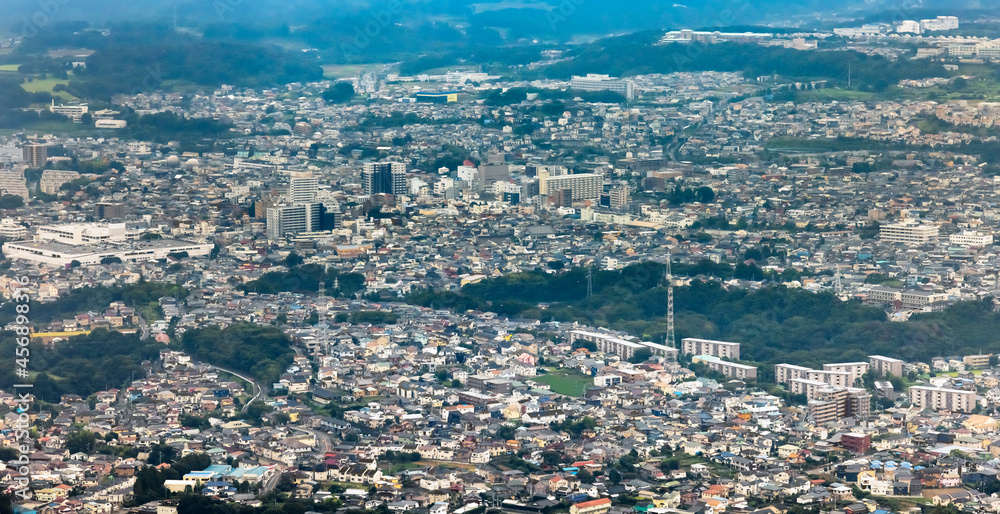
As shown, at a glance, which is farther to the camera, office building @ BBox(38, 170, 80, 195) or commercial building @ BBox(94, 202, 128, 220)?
office building @ BBox(38, 170, 80, 195)

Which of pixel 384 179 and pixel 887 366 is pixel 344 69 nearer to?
pixel 384 179

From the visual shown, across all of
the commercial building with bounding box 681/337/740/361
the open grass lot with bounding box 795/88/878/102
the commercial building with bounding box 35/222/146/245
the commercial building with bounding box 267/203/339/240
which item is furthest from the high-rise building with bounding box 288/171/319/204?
the open grass lot with bounding box 795/88/878/102

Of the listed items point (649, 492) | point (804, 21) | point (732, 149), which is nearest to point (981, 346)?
point (649, 492)

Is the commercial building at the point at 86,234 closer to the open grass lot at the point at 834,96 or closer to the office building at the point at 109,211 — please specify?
the office building at the point at 109,211

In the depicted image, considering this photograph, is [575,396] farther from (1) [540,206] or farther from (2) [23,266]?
(1) [540,206]

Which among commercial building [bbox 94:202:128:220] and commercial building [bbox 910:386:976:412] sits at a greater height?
commercial building [bbox 94:202:128:220]

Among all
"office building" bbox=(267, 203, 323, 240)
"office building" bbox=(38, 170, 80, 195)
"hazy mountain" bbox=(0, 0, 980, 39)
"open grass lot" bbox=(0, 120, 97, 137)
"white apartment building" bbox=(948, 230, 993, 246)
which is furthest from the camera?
"hazy mountain" bbox=(0, 0, 980, 39)

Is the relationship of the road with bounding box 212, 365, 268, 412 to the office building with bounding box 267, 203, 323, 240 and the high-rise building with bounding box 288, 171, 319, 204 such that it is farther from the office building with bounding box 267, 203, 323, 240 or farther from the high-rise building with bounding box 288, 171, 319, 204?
the high-rise building with bounding box 288, 171, 319, 204
